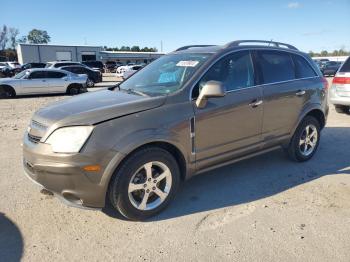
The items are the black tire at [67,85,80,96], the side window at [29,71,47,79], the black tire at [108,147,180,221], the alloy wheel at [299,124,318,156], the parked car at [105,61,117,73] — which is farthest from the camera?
the parked car at [105,61,117,73]

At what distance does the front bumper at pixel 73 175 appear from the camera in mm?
2982

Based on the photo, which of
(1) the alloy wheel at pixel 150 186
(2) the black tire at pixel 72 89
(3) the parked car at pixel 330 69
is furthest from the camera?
(3) the parked car at pixel 330 69

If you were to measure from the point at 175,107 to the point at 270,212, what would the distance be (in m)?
1.61

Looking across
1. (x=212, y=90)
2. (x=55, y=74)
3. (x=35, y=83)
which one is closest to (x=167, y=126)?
(x=212, y=90)

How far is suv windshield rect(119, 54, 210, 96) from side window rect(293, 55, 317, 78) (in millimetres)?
1827

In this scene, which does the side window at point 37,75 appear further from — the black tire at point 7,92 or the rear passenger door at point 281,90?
the rear passenger door at point 281,90

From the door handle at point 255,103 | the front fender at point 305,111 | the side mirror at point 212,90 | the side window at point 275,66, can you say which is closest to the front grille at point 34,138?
the side mirror at point 212,90

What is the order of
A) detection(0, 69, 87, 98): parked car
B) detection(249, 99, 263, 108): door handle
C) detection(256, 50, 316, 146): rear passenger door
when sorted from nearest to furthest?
detection(249, 99, 263, 108): door handle
detection(256, 50, 316, 146): rear passenger door
detection(0, 69, 87, 98): parked car

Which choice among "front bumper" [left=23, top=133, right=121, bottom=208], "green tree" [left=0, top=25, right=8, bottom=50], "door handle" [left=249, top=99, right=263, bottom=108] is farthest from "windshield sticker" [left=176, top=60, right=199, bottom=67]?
"green tree" [left=0, top=25, right=8, bottom=50]

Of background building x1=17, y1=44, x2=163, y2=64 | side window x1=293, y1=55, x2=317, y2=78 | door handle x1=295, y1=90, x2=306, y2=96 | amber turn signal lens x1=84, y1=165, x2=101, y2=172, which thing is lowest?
amber turn signal lens x1=84, y1=165, x2=101, y2=172

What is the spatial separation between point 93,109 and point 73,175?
28.0 inches

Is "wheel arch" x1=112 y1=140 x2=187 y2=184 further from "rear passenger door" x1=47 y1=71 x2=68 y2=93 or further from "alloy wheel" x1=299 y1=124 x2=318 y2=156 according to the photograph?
"rear passenger door" x1=47 y1=71 x2=68 y2=93

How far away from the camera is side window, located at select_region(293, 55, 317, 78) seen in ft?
16.5

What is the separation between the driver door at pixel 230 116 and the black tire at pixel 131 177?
1.46 feet
